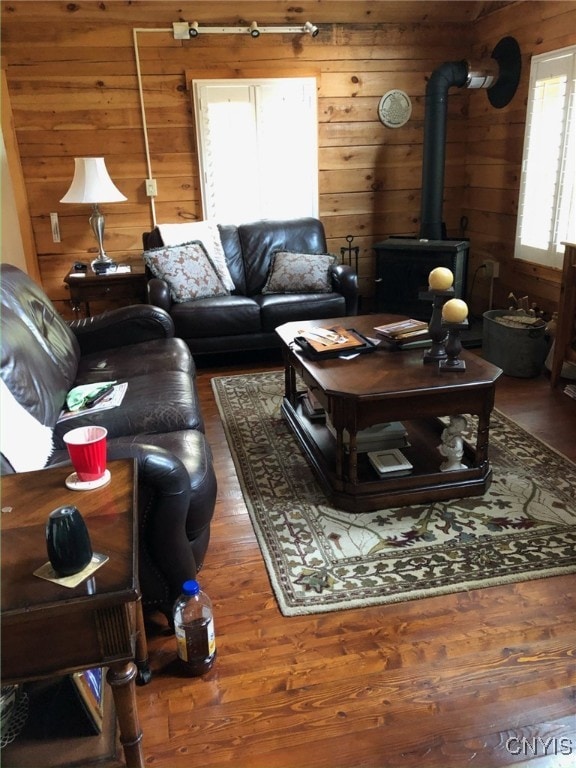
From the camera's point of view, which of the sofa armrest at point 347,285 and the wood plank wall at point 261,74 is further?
the wood plank wall at point 261,74

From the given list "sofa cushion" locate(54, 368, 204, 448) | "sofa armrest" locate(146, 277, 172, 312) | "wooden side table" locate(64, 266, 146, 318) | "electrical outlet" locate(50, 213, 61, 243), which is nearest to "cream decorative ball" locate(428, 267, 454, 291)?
"sofa cushion" locate(54, 368, 204, 448)

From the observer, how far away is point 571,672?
63.2 inches

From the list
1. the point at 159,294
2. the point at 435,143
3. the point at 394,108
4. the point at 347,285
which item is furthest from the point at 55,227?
the point at 435,143

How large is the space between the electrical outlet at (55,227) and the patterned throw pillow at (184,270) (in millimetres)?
907

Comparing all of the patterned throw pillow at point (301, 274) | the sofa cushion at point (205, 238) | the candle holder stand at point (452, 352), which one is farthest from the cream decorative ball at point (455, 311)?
the sofa cushion at point (205, 238)

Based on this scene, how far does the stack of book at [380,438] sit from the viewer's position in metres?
2.54

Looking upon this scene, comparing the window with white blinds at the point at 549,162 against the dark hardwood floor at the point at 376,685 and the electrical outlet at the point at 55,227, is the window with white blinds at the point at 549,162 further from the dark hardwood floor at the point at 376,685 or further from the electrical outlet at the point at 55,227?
the electrical outlet at the point at 55,227

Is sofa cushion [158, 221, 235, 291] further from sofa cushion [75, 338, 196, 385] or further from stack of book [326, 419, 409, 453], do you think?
stack of book [326, 419, 409, 453]

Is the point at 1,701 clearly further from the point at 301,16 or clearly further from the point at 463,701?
the point at 301,16

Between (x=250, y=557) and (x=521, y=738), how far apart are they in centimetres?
101

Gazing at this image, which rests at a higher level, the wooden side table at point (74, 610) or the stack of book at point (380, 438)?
the wooden side table at point (74, 610)

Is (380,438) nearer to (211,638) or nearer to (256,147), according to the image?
(211,638)

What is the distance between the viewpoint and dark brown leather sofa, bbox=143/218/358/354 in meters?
3.84

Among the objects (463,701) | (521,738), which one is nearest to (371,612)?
(463,701)
